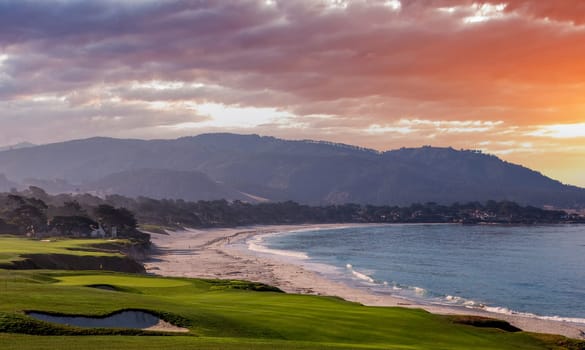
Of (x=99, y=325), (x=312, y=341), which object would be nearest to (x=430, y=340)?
(x=312, y=341)

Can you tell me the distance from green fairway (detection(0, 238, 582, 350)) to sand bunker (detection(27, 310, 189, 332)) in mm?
345

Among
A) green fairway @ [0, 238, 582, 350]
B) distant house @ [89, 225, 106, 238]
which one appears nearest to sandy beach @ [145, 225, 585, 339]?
distant house @ [89, 225, 106, 238]

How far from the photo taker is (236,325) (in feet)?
86.8

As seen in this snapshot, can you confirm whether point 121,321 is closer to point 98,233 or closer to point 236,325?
point 236,325

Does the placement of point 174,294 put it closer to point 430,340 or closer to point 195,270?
point 430,340

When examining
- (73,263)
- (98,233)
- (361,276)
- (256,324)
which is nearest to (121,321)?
(256,324)

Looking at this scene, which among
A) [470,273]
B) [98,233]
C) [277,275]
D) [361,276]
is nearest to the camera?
[277,275]

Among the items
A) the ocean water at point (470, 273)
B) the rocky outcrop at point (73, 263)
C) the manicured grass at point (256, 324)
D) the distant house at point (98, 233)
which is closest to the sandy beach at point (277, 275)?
the ocean water at point (470, 273)

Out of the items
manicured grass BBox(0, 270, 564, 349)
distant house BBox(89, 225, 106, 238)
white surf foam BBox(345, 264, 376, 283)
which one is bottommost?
white surf foam BBox(345, 264, 376, 283)

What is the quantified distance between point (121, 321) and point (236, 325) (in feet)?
16.0

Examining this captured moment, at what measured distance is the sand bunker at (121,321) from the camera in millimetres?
24406

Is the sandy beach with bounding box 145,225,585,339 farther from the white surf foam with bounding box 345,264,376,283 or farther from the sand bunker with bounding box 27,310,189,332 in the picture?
the sand bunker with bounding box 27,310,189,332

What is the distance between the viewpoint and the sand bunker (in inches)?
961

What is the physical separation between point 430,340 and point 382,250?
4317 inches
